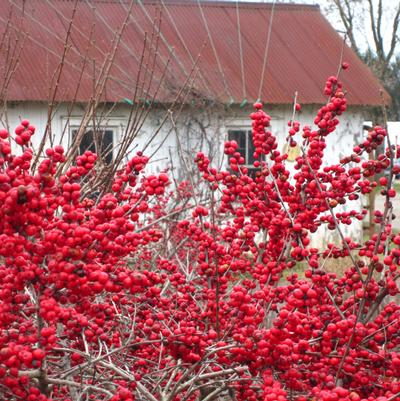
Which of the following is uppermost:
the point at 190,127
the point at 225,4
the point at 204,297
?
the point at 225,4

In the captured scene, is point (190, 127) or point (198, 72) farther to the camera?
point (190, 127)

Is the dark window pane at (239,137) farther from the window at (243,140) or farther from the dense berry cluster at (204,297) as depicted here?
the dense berry cluster at (204,297)

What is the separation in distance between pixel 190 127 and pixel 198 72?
1.31m

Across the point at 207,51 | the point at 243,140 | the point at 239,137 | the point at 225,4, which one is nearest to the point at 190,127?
the point at 239,137

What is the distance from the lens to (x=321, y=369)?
2.49 metres

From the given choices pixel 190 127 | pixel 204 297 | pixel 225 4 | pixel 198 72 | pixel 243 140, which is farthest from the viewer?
pixel 225 4

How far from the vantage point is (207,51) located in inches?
513

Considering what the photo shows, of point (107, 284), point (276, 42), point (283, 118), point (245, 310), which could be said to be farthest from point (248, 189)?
point (276, 42)

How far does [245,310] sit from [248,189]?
885mm

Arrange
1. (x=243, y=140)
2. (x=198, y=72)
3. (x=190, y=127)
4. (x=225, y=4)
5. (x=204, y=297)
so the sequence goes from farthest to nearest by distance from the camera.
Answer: (x=225, y=4) < (x=243, y=140) < (x=190, y=127) < (x=198, y=72) < (x=204, y=297)

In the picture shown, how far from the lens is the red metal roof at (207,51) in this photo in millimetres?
11484

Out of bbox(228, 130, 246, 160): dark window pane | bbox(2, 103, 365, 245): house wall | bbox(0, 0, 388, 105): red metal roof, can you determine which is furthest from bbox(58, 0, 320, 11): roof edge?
bbox(228, 130, 246, 160): dark window pane

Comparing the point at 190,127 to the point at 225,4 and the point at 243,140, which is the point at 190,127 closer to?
the point at 243,140

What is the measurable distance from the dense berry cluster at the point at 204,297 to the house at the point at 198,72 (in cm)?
760
